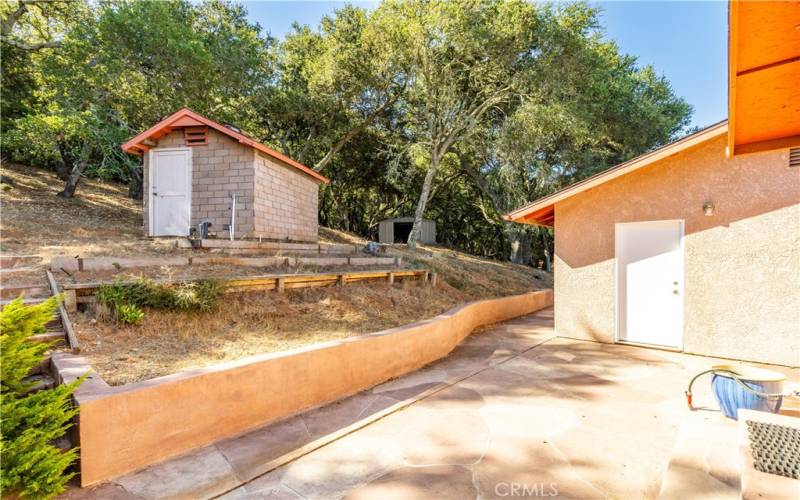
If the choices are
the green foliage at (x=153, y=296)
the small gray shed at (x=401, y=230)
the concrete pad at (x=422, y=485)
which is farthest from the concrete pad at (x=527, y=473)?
the small gray shed at (x=401, y=230)

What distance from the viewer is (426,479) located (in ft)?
8.93

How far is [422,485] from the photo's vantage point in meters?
2.64

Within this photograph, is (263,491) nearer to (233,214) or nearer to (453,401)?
(453,401)

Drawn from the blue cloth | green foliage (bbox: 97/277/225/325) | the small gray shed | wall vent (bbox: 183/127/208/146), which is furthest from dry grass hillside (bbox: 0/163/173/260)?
the small gray shed

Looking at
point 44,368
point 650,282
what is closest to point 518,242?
point 650,282

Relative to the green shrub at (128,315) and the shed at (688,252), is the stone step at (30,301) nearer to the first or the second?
the green shrub at (128,315)

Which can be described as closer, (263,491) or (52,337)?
(263,491)

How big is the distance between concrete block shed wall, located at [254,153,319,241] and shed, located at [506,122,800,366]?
722 cm

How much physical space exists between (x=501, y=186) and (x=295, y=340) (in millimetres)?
15914

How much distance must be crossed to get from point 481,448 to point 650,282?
5190mm

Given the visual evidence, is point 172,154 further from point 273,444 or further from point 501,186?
point 501,186

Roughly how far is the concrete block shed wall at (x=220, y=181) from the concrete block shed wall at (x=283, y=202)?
26 cm

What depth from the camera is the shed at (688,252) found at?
5469 millimetres

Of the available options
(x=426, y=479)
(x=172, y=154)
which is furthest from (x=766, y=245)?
(x=172, y=154)
